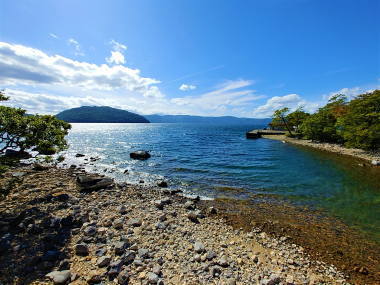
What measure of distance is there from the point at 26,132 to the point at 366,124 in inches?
1943

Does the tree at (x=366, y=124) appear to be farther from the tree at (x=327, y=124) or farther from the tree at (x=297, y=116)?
the tree at (x=297, y=116)

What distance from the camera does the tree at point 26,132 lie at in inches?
369

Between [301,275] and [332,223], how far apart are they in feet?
22.7

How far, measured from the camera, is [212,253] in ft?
23.9

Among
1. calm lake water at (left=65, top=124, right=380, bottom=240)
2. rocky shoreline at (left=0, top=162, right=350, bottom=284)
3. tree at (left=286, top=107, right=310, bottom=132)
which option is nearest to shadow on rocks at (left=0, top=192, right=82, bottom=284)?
rocky shoreline at (left=0, top=162, right=350, bottom=284)

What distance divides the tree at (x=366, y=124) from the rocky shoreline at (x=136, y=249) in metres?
35.5

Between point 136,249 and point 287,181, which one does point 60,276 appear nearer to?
point 136,249

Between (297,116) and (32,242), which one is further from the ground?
(297,116)

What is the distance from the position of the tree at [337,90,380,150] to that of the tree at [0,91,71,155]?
45.7 metres

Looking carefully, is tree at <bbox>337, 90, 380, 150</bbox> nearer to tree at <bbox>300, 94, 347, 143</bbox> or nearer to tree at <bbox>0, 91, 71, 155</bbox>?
tree at <bbox>300, 94, 347, 143</bbox>

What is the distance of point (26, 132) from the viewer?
10281 mm

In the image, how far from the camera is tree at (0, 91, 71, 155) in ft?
30.8

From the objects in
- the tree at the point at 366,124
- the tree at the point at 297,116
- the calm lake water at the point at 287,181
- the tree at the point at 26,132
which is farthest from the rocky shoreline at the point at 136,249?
the tree at the point at 297,116

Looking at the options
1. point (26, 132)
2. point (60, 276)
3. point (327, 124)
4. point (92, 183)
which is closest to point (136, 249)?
point (60, 276)
